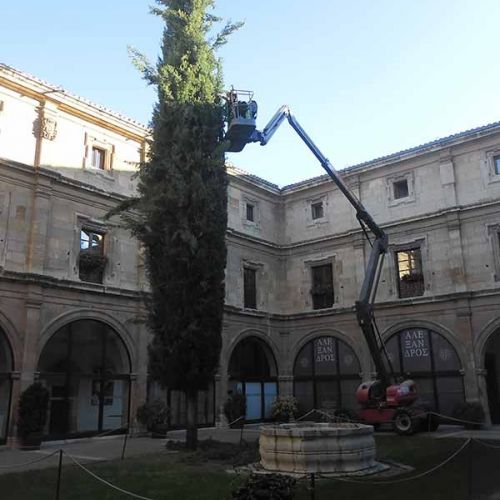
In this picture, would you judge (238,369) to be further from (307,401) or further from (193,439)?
(193,439)

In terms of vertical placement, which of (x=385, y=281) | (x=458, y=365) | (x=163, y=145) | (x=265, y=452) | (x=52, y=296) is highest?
(x=163, y=145)

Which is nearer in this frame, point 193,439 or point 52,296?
point 193,439

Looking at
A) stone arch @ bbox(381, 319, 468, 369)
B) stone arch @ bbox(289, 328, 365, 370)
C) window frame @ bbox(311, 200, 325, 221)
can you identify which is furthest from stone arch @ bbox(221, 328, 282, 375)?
window frame @ bbox(311, 200, 325, 221)

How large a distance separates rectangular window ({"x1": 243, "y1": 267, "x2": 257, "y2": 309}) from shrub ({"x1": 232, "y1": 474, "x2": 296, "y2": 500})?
736 inches

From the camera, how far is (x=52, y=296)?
689 inches

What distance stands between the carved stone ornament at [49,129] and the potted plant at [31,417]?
311 inches

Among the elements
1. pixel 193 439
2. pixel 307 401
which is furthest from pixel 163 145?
pixel 307 401

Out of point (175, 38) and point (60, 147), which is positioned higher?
point (175, 38)

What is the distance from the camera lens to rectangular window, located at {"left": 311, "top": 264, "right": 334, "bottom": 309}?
83.3 feet

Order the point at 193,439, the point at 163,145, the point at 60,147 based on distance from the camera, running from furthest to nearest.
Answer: the point at 60,147 → the point at 163,145 → the point at 193,439

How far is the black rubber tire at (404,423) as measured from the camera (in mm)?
17391

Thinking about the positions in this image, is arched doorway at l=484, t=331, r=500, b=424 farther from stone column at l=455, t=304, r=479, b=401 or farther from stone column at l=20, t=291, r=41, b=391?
stone column at l=20, t=291, r=41, b=391

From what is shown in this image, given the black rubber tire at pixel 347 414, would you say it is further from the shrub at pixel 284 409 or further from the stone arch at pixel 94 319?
the stone arch at pixel 94 319

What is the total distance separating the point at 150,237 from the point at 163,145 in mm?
2462
